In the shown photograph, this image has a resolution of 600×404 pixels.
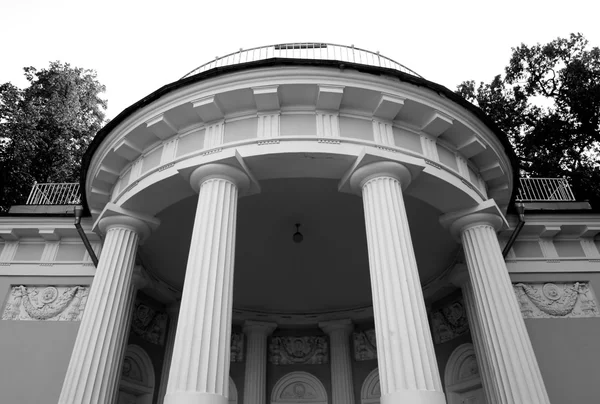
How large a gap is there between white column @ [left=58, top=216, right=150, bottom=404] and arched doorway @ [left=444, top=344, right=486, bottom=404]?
8875 mm

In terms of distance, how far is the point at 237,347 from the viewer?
48.2 ft

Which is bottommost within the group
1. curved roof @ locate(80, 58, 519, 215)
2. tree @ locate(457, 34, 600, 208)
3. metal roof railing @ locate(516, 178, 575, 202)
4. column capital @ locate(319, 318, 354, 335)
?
column capital @ locate(319, 318, 354, 335)

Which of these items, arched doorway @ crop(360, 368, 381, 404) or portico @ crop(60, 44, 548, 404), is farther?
arched doorway @ crop(360, 368, 381, 404)

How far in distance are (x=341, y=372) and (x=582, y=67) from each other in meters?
17.3

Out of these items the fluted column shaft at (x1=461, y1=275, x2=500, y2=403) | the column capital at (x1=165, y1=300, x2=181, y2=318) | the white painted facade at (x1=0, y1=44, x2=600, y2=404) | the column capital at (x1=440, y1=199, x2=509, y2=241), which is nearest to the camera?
the white painted facade at (x1=0, y1=44, x2=600, y2=404)

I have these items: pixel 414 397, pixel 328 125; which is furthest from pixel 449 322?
pixel 414 397

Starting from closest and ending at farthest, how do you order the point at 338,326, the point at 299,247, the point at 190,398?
1. the point at 190,398
2. the point at 299,247
3. the point at 338,326

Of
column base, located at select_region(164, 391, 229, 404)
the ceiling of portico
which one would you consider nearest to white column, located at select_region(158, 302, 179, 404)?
the ceiling of portico

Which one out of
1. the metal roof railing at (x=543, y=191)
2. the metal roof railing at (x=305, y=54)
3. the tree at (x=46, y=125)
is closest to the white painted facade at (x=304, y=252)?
the metal roof railing at (x=305, y=54)

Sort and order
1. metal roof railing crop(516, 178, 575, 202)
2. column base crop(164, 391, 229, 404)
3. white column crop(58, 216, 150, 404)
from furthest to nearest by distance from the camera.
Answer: metal roof railing crop(516, 178, 575, 202)
white column crop(58, 216, 150, 404)
column base crop(164, 391, 229, 404)

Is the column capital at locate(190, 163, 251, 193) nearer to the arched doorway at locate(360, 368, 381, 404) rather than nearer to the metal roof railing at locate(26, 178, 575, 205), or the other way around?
the metal roof railing at locate(26, 178, 575, 205)

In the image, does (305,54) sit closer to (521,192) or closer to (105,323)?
(105,323)

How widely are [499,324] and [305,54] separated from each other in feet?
21.9

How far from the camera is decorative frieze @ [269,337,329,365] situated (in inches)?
584
